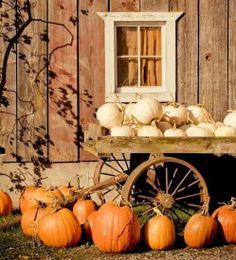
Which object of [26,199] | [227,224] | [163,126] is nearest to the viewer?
[227,224]

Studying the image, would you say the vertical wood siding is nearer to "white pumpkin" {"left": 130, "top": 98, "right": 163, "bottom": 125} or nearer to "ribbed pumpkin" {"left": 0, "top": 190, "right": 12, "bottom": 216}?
"ribbed pumpkin" {"left": 0, "top": 190, "right": 12, "bottom": 216}

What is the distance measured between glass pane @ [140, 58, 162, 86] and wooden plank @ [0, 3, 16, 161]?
170 cm

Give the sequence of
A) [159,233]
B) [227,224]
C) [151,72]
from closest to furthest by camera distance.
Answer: [159,233] < [227,224] < [151,72]

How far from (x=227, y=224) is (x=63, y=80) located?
120 inches

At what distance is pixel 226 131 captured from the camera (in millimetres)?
6660

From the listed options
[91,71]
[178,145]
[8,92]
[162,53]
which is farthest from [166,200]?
[8,92]

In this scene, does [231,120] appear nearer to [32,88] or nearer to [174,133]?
[174,133]

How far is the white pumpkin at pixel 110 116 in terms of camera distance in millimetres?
7039

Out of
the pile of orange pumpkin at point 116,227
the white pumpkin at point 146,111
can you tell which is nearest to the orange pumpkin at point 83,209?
the pile of orange pumpkin at point 116,227

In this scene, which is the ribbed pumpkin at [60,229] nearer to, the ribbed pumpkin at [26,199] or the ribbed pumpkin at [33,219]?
the ribbed pumpkin at [33,219]

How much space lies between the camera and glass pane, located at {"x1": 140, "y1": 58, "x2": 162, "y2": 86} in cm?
830

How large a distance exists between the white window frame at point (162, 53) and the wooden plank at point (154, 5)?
0.24ft

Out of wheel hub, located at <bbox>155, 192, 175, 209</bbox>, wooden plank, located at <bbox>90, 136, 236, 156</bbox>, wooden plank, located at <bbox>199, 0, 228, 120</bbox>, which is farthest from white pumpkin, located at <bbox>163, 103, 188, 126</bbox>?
wooden plank, located at <bbox>199, 0, 228, 120</bbox>

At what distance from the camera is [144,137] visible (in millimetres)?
6266
